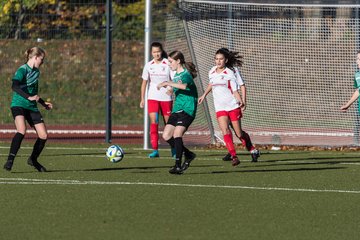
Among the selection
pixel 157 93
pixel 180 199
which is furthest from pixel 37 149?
pixel 180 199

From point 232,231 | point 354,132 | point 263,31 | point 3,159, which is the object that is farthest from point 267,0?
point 232,231

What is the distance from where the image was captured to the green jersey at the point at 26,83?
→ 49.0 feet

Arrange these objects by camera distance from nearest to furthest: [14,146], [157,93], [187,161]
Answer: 1. [14,146]
2. [187,161]
3. [157,93]

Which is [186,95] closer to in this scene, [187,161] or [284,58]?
[187,161]

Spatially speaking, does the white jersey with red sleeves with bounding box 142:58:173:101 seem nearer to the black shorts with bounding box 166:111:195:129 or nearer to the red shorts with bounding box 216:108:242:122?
the red shorts with bounding box 216:108:242:122

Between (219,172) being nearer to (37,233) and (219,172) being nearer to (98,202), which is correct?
(98,202)

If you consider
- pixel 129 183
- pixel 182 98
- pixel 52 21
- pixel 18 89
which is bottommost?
pixel 52 21

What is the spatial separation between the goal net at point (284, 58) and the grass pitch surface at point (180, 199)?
3.57m

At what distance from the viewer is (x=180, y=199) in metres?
12.2

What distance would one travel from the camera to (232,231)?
9820 millimetres

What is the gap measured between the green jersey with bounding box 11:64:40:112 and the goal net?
6730 mm

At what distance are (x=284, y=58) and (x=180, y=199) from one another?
10416 millimetres

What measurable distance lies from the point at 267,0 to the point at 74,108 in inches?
385

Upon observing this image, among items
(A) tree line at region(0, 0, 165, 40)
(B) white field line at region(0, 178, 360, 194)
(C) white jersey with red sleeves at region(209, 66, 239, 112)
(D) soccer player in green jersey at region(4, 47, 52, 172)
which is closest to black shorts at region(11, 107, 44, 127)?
(D) soccer player in green jersey at region(4, 47, 52, 172)
